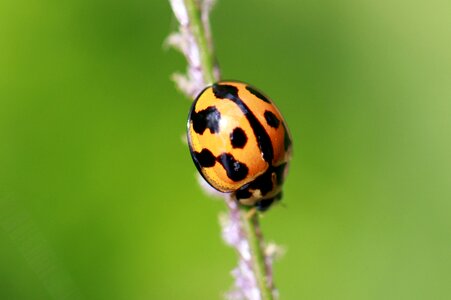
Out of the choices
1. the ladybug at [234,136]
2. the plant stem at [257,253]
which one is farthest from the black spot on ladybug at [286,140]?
the plant stem at [257,253]

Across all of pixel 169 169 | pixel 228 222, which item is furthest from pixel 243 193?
pixel 169 169

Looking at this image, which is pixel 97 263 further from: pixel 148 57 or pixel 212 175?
pixel 212 175

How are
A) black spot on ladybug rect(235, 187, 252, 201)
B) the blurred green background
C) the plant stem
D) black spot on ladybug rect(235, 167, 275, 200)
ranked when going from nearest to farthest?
the plant stem
black spot on ladybug rect(235, 187, 252, 201)
black spot on ladybug rect(235, 167, 275, 200)
the blurred green background

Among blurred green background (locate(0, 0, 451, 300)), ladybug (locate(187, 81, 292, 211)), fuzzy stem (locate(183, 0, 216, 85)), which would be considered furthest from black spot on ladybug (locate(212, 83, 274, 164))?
blurred green background (locate(0, 0, 451, 300))

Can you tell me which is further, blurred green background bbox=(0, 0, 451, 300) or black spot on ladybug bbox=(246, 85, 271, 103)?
blurred green background bbox=(0, 0, 451, 300)

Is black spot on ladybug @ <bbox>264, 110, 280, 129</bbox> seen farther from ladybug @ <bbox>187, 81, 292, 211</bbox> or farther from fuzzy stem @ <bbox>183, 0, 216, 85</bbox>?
fuzzy stem @ <bbox>183, 0, 216, 85</bbox>

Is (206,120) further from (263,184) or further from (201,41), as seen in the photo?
(201,41)

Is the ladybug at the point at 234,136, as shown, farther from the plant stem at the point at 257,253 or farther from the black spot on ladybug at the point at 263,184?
the plant stem at the point at 257,253
